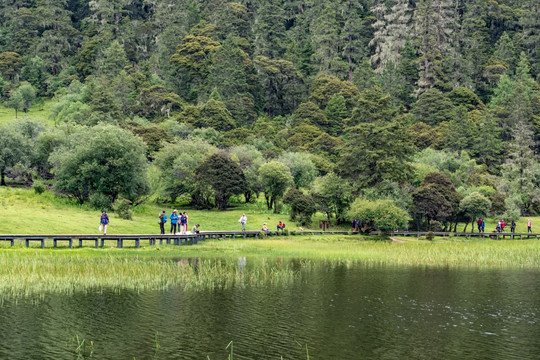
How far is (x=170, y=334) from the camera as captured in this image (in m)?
22.4

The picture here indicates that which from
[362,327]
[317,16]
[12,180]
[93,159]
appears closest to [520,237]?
[93,159]

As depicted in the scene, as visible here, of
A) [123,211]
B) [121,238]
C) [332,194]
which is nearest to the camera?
[121,238]

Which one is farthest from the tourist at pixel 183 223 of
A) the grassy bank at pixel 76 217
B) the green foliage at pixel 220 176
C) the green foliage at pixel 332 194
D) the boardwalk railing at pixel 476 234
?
the boardwalk railing at pixel 476 234

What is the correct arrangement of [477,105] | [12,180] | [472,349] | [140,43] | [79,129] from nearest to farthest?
[472,349] → [12,180] → [79,129] → [477,105] → [140,43]

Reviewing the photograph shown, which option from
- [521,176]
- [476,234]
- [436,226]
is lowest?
[476,234]

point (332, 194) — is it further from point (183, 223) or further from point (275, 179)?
point (183, 223)

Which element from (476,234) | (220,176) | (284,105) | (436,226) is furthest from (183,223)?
(284,105)

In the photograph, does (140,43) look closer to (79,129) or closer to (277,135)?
(277,135)

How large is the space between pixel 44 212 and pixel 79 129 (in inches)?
1181

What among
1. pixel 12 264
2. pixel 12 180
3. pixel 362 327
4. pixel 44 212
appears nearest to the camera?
pixel 362 327

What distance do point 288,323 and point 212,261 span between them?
58.6 feet

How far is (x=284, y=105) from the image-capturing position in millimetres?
151250

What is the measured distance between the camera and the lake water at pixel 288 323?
68.0 feet

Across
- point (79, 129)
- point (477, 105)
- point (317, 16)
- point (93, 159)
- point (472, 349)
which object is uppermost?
point (317, 16)
